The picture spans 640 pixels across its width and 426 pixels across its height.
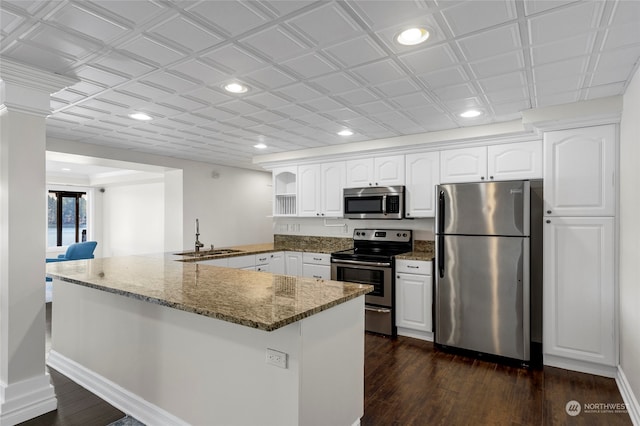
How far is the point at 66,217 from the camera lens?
8.67m

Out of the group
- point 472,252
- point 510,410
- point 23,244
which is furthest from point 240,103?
point 510,410

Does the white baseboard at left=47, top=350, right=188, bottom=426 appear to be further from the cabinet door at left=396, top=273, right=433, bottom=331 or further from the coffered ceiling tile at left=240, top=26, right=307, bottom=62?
the cabinet door at left=396, top=273, right=433, bottom=331

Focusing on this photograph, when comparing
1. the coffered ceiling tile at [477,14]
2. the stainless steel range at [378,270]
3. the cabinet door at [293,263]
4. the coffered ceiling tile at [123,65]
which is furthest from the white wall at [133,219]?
the coffered ceiling tile at [477,14]

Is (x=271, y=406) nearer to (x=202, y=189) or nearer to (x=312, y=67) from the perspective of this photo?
(x=312, y=67)

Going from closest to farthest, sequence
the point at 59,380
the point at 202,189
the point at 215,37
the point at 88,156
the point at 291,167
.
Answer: the point at 215,37, the point at 59,380, the point at 88,156, the point at 291,167, the point at 202,189

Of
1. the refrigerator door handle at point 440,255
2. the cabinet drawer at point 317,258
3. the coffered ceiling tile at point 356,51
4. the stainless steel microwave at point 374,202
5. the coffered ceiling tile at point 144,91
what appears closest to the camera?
the coffered ceiling tile at point 356,51

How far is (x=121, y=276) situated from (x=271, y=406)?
4.88 ft

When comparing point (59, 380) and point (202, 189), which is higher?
point (202, 189)

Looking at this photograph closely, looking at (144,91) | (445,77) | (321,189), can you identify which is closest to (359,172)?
(321,189)

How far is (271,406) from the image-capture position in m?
1.71

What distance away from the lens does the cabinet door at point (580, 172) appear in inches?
112

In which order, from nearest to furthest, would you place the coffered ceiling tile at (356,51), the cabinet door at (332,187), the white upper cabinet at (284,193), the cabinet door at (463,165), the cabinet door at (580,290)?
the coffered ceiling tile at (356,51) → the cabinet door at (580,290) → the cabinet door at (463,165) → the cabinet door at (332,187) → the white upper cabinet at (284,193)

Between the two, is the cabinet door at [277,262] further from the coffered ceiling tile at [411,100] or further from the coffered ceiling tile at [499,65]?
the coffered ceiling tile at [499,65]

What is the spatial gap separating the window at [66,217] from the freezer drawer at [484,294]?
895cm
